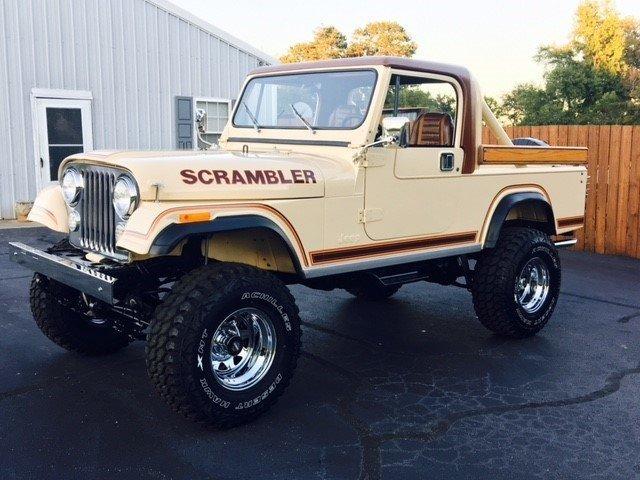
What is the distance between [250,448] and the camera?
3463mm

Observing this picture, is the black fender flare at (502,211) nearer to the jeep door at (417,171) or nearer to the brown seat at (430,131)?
the jeep door at (417,171)

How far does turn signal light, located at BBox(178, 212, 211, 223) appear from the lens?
3418 millimetres

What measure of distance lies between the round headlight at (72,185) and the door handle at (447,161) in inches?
95.7

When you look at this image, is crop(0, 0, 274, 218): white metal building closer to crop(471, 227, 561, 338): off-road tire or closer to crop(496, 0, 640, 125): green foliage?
crop(471, 227, 561, 338): off-road tire

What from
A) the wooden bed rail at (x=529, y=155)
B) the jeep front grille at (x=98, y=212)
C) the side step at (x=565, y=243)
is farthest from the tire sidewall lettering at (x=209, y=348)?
the side step at (x=565, y=243)

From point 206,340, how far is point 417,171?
1.96 meters

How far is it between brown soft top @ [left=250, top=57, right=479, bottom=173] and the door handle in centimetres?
13

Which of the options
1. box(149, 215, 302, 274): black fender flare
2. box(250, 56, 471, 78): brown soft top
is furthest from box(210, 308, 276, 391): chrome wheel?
box(250, 56, 471, 78): brown soft top

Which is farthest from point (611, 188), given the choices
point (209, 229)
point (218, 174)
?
point (209, 229)

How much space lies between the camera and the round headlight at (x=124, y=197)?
Result: 354cm

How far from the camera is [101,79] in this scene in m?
12.1

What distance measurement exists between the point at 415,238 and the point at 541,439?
1628 mm

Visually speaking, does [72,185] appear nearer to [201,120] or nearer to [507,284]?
[201,120]

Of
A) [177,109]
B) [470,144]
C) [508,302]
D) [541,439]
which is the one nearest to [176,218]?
[541,439]
